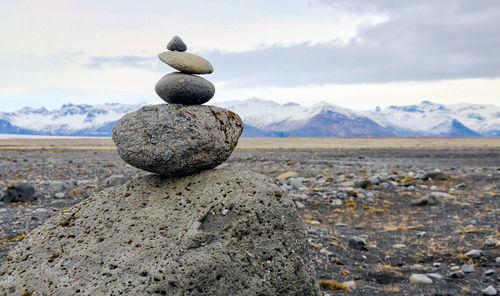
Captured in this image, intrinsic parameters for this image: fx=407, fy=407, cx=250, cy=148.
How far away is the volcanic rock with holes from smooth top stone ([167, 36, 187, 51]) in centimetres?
15

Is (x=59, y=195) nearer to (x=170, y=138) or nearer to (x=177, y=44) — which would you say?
(x=177, y=44)

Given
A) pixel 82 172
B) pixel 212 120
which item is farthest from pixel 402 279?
pixel 82 172

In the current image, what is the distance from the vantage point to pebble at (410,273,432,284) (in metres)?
9.34

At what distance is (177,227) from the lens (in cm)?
640

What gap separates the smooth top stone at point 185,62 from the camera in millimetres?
7684

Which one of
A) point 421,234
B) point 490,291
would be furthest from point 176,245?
point 421,234

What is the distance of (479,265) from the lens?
10477mm

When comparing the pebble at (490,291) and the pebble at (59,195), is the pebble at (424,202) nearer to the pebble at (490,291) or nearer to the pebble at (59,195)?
the pebble at (490,291)

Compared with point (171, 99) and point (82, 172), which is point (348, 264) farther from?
point (82, 172)

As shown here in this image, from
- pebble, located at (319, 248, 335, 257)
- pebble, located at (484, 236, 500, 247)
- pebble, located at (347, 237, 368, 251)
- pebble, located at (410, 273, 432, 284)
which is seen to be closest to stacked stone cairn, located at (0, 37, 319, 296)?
pebble, located at (410, 273, 432, 284)

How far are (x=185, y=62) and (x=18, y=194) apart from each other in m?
12.5

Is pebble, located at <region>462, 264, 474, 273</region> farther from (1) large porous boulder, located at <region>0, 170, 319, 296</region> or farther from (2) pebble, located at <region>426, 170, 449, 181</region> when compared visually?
(2) pebble, located at <region>426, 170, 449, 181</region>

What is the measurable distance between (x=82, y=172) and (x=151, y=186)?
22.9 metres

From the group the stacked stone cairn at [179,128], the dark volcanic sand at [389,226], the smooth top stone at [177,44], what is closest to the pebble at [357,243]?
the dark volcanic sand at [389,226]
